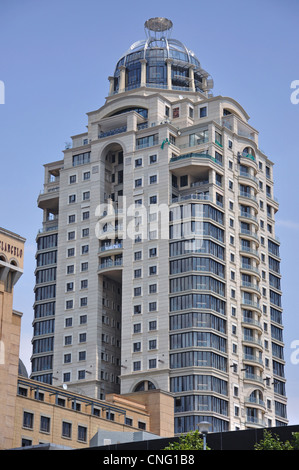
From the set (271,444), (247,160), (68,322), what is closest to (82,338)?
(68,322)

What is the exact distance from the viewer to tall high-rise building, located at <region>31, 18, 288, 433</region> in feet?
417

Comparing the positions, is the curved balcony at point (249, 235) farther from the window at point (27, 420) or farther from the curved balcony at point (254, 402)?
the window at point (27, 420)

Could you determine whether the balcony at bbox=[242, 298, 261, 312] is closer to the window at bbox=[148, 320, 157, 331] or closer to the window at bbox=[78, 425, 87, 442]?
the window at bbox=[148, 320, 157, 331]

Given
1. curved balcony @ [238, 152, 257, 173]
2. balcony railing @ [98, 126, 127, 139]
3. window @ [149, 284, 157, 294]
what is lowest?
window @ [149, 284, 157, 294]

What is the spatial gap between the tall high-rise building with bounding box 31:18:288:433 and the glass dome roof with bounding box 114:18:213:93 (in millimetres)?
776

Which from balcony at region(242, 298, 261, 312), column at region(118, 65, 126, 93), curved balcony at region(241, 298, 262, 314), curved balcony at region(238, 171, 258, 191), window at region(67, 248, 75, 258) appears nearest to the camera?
curved balcony at region(241, 298, 262, 314)

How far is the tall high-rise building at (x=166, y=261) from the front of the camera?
12712 centimetres

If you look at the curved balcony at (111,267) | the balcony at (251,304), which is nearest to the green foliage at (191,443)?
the curved balcony at (111,267)

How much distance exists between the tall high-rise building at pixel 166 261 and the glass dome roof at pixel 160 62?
776 millimetres

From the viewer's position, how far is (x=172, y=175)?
13738 cm

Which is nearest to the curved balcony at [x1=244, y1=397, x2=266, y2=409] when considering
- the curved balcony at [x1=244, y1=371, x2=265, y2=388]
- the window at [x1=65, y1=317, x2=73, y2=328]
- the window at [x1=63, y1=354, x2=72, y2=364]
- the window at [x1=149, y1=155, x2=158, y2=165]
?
the curved balcony at [x1=244, y1=371, x2=265, y2=388]

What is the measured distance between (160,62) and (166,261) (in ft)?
131

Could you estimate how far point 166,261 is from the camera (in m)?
130

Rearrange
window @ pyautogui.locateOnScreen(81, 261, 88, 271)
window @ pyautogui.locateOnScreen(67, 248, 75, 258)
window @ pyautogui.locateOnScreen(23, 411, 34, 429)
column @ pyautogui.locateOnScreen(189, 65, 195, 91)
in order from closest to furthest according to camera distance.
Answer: window @ pyautogui.locateOnScreen(23, 411, 34, 429), window @ pyautogui.locateOnScreen(81, 261, 88, 271), window @ pyautogui.locateOnScreen(67, 248, 75, 258), column @ pyautogui.locateOnScreen(189, 65, 195, 91)
